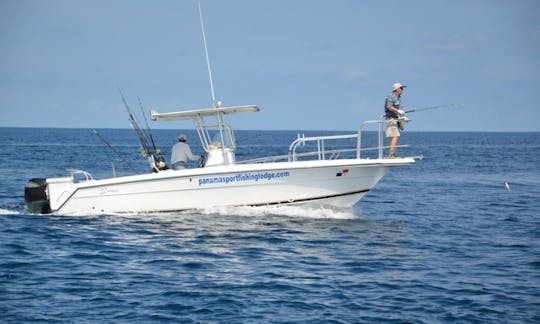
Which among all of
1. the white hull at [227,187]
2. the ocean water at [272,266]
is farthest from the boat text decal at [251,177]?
the ocean water at [272,266]

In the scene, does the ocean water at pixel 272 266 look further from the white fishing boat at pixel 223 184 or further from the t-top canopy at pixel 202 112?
the t-top canopy at pixel 202 112

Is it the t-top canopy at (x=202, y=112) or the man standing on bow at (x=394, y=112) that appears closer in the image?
the man standing on bow at (x=394, y=112)

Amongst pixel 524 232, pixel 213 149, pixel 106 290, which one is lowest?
pixel 524 232

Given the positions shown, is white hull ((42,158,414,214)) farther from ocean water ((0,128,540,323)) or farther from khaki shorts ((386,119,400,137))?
khaki shorts ((386,119,400,137))

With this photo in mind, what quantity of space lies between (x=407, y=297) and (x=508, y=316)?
149cm

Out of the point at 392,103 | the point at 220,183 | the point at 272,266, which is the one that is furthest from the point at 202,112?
the point at 272,266

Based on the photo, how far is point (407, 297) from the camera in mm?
10516

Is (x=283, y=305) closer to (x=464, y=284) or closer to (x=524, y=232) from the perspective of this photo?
(x=464, y=284)

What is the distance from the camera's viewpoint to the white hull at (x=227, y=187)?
1672 cm

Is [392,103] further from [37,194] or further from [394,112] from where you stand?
[37,194]

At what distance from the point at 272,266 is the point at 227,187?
4737 mm

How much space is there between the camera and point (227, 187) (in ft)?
55.5

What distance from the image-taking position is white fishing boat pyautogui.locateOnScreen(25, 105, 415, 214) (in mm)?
16719

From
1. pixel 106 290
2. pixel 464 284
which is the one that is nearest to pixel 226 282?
pixel 106 290
